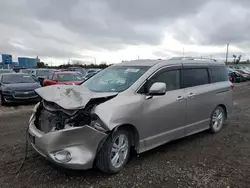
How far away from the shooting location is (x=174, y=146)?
16.3ft

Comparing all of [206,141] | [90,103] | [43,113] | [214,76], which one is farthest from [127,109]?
[214,76]

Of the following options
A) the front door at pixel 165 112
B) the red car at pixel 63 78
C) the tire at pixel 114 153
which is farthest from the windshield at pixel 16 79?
the tire at pixel 114 153

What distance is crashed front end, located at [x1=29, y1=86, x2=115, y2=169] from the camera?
10.8 ft

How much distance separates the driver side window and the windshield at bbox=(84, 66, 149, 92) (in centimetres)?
22

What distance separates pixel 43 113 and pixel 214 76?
13.5ft

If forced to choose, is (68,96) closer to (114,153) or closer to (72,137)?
(72,137)

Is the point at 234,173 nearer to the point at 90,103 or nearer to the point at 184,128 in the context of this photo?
the point at 184,128

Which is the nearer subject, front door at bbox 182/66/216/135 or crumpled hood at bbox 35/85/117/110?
crumpled hood at bbox 35/85/117/110

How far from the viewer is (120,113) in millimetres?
3662

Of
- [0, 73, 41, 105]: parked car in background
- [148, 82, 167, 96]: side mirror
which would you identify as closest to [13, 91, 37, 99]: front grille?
[0, 73, 41, 105]: parked car in background

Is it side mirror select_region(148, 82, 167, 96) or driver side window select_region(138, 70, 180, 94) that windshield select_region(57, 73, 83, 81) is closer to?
driver side window select_region(138, 70, 180, 94)

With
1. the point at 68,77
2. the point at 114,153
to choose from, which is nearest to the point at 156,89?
the point at 114,153

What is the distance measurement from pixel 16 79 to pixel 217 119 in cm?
931

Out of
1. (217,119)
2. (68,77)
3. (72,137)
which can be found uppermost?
(68,77)
